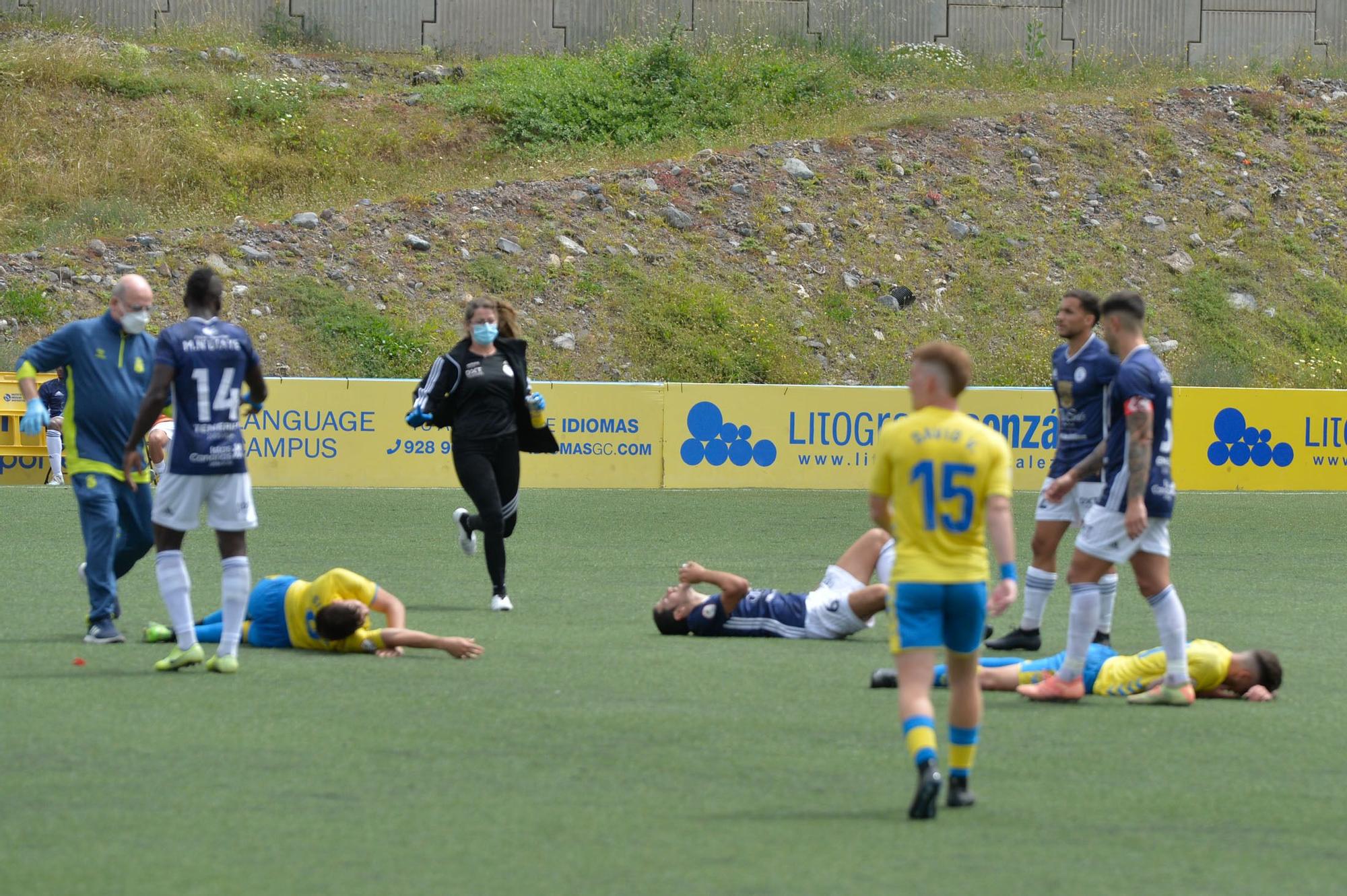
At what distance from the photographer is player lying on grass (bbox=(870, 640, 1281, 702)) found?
7.51 meters

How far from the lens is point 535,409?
10688 millimetres

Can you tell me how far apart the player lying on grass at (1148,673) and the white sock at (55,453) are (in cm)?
1544

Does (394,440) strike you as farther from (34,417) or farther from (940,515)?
Answer: (940,515)

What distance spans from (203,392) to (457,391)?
303 centimetres

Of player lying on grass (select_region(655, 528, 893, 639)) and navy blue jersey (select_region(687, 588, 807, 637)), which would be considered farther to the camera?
navy blue jersey (select_region(687, 588, 807, 637))

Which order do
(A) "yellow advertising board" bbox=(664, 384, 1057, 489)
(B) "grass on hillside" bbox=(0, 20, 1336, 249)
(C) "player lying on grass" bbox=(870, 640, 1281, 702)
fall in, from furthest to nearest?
(B) "grass on hillside" bbox=(0, 20, 1336, 249) < (A) "yellow advertising board" bbox=(664, 384, 1057, 489) < (C) "player lying on grass" bbox=(870, 640, 1281, 702)

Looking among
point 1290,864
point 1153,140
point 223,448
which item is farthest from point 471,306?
point 1153,140

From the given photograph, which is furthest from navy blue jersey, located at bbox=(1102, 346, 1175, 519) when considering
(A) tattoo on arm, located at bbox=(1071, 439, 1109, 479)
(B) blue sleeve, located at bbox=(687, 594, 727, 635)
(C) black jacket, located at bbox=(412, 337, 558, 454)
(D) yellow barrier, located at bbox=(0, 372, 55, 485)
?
(D) yellow barrier, located at bbox=(0, 372, 55, 485)

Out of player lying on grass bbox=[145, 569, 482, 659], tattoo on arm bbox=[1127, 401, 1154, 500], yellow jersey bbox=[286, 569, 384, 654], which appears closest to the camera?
tattoo on arm bbox=[1127, 401, 1154, 500]

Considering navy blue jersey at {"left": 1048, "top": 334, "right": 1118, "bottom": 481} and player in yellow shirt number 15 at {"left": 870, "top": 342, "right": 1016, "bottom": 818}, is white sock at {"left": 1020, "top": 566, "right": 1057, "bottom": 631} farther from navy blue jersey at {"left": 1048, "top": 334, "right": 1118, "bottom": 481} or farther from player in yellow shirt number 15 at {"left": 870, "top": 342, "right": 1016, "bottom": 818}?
player in yellow shirt number 15 at {"left": 870, "top": 342, "right": 1016, "bottom": 818}

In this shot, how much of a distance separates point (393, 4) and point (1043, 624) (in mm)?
29685

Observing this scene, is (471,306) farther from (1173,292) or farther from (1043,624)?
(1173,292)

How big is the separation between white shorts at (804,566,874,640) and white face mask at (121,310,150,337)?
379 centimetres

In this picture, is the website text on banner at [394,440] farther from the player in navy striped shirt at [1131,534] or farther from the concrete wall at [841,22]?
the concrete wall at [841,22]
